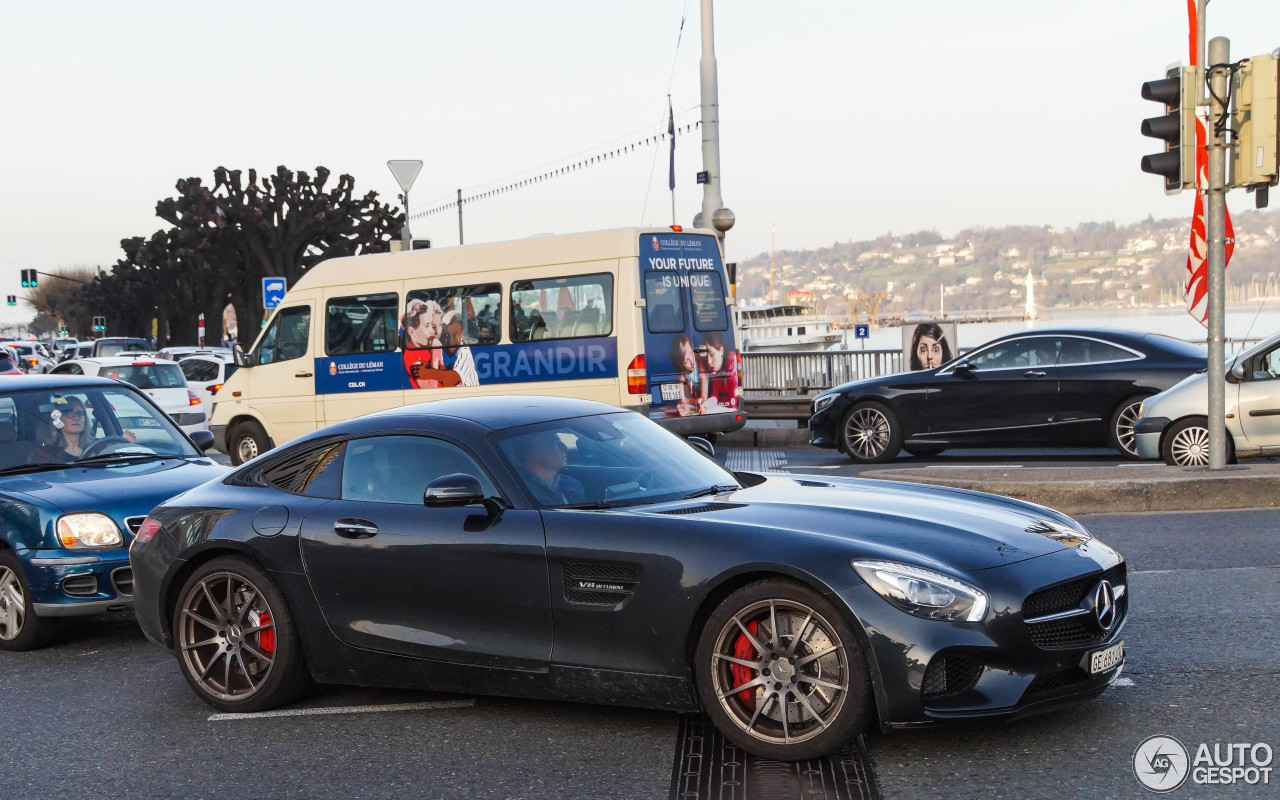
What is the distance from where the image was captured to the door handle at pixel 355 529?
534cm

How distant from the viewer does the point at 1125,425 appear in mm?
13617

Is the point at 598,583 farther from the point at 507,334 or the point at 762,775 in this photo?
the point at 507,334

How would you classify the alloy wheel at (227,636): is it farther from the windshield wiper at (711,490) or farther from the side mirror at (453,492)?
the windshield wiper at (711,490)

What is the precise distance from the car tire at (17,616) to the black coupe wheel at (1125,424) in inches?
422

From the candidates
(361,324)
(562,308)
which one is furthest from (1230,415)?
(361,324)

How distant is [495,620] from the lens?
501cm

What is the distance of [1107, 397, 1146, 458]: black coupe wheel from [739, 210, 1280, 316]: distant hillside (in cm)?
537

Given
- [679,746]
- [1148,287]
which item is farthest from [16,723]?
[1148,287]

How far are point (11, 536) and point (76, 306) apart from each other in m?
141

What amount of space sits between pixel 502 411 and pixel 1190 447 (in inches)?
331

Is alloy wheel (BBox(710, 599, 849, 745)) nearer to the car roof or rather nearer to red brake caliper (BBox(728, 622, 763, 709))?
red brake caliper (BBox(728, 622, 763, 709))

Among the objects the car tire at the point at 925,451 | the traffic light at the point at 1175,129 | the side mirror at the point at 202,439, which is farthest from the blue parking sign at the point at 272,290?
the traffic light at the point at 1175,129

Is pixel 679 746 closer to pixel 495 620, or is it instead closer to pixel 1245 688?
pixel 495 620
